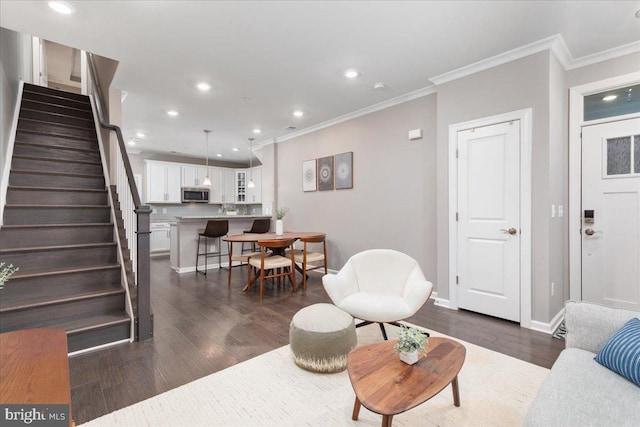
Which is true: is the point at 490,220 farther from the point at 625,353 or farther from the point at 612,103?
the point at 625,353

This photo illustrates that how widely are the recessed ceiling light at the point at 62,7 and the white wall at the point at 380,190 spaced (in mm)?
3522

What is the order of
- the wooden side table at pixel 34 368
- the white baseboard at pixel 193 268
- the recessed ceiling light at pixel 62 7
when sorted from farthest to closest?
the white baseboard at pixel 193 268
the recessed ceiling light at pixel 62 7
the wooden side table at pixel 34 368

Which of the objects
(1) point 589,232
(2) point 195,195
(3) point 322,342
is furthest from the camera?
(2) point 195,195

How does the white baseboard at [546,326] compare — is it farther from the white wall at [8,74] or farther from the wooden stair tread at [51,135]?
the wooden stair tread at [51,135]

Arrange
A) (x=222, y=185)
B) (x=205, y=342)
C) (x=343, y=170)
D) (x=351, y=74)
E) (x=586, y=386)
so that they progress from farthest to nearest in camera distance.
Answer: (x=222, y=185), (x=343, y=170), (x=351, y=74), (x=205, y=342), (x=586, y=386)

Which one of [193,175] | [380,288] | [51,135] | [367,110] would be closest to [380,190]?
[367,110]

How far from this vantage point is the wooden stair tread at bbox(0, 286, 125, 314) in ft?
7.75

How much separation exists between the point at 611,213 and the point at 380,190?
251cm

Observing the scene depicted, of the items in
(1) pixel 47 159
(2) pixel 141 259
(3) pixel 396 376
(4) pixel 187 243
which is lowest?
(3) pixel 396 376

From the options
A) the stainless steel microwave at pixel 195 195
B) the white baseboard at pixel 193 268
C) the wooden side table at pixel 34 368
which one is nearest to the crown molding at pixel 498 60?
the wooden side table at pixel 34 368

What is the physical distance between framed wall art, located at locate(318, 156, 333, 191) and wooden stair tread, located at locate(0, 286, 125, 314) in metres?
3.42

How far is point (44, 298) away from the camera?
2547 mm

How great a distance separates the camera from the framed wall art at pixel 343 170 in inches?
193

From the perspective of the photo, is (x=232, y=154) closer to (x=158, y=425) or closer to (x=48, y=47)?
(x=48, y=47)
